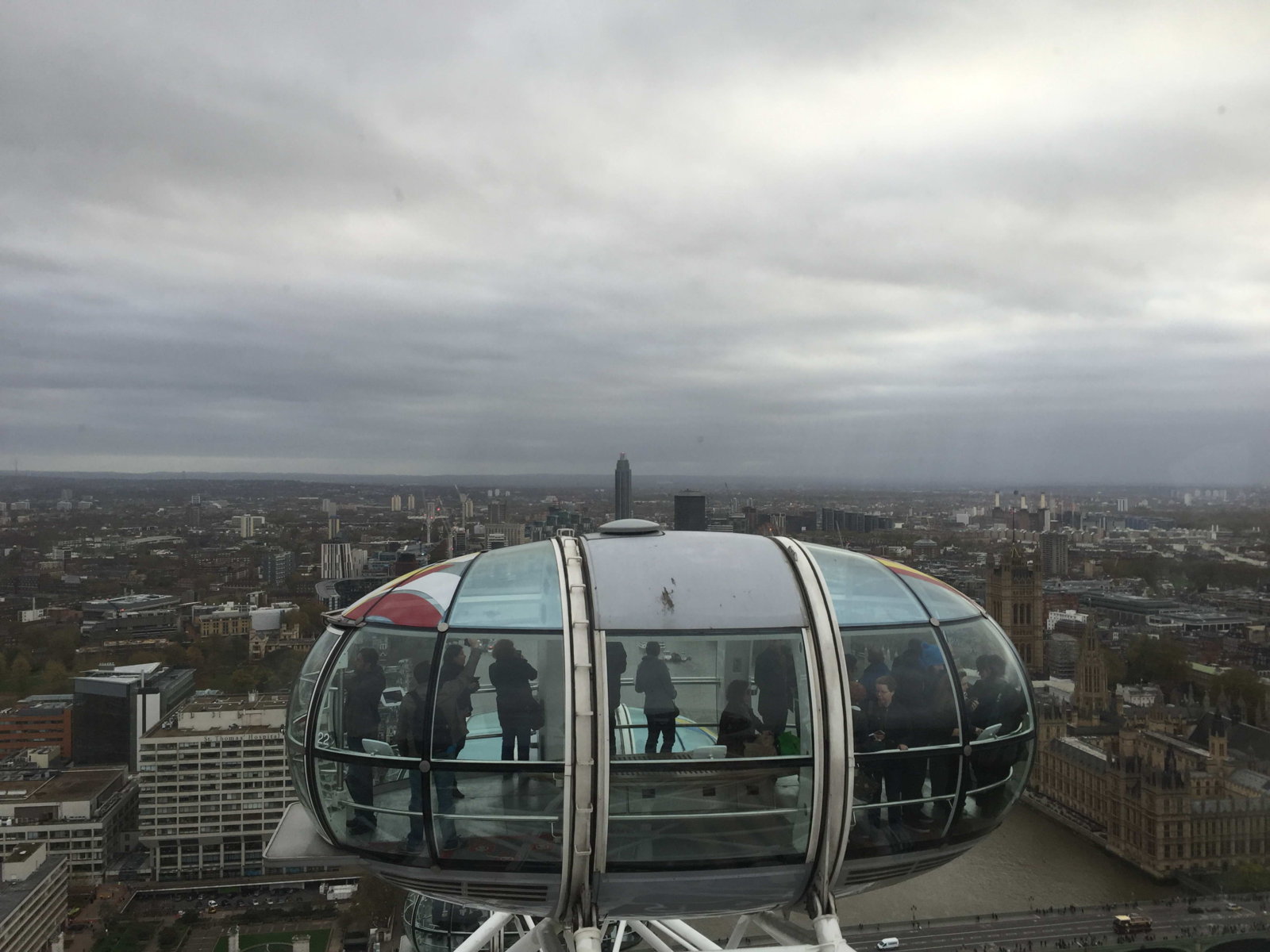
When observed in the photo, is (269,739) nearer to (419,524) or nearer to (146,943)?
(146,943)

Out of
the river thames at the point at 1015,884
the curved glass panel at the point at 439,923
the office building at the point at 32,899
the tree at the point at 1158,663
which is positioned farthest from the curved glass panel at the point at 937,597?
the tree at the point at 1158,663

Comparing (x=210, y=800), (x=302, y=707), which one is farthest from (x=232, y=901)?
(x=302, y=707)

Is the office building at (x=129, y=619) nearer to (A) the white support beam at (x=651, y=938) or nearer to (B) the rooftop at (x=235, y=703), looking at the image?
(B) the rooftop at (x=235, y=703)

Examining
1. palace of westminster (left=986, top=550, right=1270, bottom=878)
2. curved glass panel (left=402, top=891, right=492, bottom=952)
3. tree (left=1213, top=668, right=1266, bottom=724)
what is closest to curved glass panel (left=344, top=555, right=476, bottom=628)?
curved glass panel (left=402, top=891, right=492, bottom=952)

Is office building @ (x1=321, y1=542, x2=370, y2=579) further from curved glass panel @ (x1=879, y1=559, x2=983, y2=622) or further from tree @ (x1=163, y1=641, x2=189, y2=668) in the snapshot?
curved glass panel @ (x1=879, y1=559, x2=983, y2=622)

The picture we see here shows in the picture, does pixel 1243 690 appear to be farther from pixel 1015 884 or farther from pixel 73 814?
pixel 73 814

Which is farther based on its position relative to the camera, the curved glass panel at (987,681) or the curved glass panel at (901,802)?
the curved glass panel at (987,681)

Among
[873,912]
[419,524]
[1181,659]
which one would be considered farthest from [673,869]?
[419,524]
